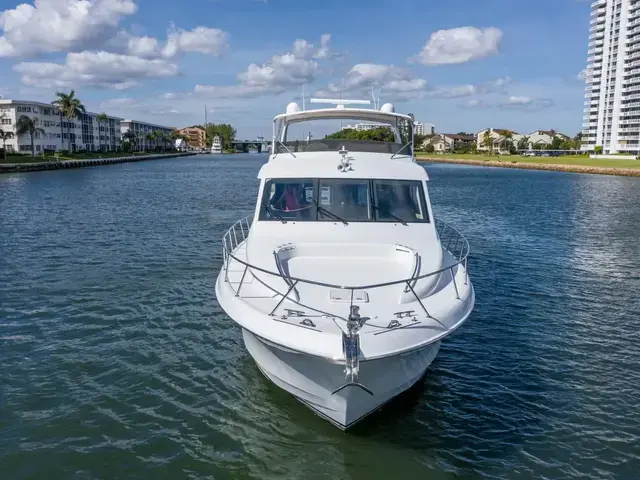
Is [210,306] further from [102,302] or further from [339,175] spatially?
[339,175]

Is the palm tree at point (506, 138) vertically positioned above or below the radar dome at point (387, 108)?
above

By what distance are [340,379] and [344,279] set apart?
2.00 m

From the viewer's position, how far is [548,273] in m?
20.0

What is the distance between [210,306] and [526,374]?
27.6 feet

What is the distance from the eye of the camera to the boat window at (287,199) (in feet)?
36.4

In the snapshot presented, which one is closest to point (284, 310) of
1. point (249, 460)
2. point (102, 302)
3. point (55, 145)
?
point (249, 460)

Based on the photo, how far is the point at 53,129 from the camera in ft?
381

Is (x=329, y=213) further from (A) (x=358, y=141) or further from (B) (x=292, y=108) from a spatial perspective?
(B) (x=292, y=108)

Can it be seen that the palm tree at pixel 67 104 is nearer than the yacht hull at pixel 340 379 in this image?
No

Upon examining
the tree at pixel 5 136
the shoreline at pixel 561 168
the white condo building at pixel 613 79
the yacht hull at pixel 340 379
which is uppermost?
the white condo building at pixel 613 79

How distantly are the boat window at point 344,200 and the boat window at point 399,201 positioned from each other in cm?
22

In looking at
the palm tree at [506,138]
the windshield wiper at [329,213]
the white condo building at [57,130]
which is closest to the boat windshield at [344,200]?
the windshield wiper at [329,213]

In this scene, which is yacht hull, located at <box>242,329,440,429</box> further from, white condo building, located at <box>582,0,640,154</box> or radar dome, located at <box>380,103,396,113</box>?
white condo building, located at <box>582,0,640,154</box>

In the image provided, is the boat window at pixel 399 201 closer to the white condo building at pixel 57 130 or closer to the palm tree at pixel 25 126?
the palm tree at pixel 25 126
